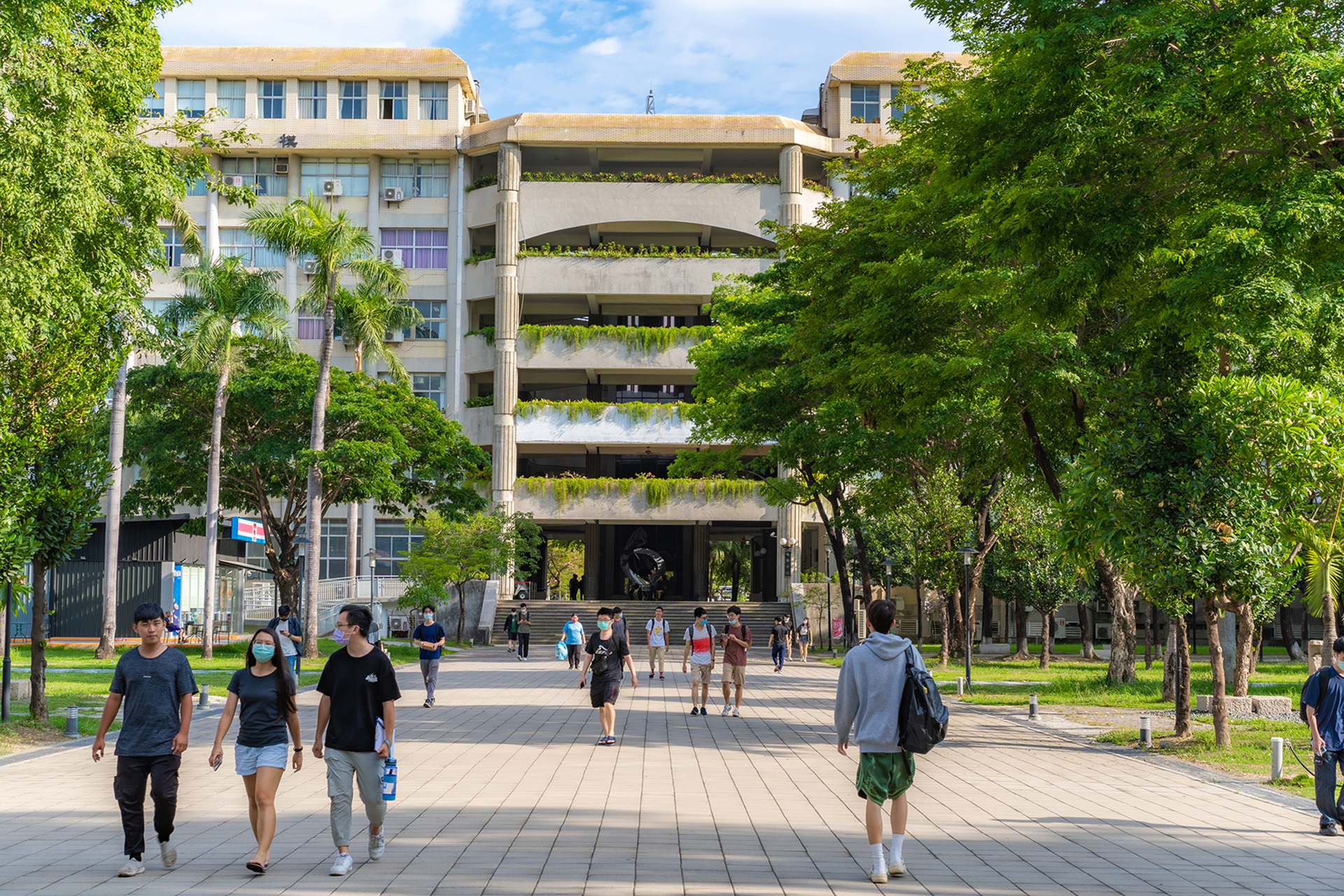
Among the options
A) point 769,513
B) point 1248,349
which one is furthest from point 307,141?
point 1248,349

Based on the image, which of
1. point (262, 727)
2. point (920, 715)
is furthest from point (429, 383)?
point (920, 715)

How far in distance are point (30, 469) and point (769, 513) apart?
40282 millimetres

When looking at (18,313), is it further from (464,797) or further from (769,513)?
(769,513)

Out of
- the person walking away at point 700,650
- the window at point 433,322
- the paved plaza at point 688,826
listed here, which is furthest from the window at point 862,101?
the paved plaza at point 688,826

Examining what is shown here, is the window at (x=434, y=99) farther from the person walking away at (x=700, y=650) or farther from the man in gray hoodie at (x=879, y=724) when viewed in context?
the man in gray hoodie at (x=879, y=724)

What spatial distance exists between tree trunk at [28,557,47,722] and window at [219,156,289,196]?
44157mm

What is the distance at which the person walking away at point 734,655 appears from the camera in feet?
63.5

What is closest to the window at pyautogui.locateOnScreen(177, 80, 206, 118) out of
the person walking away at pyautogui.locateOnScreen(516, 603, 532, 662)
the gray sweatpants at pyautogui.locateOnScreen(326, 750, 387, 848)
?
the person walking away at pyautogui.locateOnScreen(516, 603, 532, 662)

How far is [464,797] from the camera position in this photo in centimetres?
1107

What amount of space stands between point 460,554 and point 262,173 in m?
24.6

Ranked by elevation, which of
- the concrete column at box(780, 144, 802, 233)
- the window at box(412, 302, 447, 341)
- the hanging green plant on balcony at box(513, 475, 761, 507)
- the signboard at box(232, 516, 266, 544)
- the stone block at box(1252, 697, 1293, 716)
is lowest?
the stone block at box(1252, 697, 1293, 716)

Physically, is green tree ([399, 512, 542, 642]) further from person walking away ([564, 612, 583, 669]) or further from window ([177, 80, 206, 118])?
window ([177, 80, 206, 118])

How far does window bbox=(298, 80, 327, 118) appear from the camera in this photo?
57781 millimetres

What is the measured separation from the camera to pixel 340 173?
2312 inches
